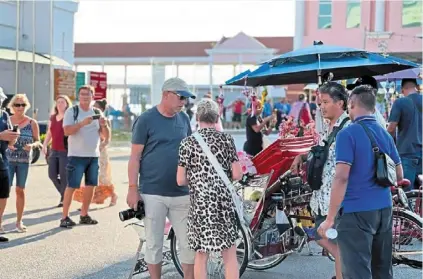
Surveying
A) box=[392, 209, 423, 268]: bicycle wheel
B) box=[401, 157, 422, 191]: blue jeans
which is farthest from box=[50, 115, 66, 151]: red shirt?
box=[392, 209, 423, 268]: bicycle wheel

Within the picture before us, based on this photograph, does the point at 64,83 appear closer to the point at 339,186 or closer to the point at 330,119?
the point at 330,119

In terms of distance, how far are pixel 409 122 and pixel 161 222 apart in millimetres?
4295

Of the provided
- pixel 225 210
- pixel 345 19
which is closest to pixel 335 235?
pixel 225 210

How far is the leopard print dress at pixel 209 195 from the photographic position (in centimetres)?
522

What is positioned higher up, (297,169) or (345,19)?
(345,19)

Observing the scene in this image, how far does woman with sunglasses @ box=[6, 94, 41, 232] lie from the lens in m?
8.59

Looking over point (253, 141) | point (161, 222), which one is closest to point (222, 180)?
point (161, 222)

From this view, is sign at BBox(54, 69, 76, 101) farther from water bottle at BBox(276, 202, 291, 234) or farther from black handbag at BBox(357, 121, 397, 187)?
black handbag at BBox(357, 121, 397, 187)

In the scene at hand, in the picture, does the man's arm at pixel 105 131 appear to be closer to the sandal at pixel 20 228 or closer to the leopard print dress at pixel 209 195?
the sandal at pixel 20 228

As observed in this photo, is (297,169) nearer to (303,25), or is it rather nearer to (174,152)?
(174,152)

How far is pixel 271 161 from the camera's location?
6.62 metres

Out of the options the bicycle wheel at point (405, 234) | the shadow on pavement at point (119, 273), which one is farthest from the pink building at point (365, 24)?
the shadow on pavement at point (119, 273)

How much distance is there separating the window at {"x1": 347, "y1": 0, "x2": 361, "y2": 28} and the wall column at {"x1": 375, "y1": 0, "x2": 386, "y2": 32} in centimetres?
123

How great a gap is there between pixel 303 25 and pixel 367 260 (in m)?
29.3
